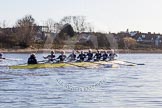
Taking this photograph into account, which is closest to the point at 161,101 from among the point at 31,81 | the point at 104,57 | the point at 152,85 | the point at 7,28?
the point at 152,85

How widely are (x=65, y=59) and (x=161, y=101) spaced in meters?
24.9

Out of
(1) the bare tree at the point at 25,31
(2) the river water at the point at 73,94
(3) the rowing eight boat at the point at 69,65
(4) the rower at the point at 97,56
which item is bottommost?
(2) the river water at the point at 73,94

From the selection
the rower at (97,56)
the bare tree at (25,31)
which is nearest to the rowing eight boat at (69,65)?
the rower at (97,56)

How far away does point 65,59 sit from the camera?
4628cm

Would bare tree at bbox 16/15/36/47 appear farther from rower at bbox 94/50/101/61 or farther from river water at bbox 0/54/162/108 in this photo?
river water at bbox 0/54/162/108

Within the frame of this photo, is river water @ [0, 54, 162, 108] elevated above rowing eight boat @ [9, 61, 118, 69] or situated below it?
below

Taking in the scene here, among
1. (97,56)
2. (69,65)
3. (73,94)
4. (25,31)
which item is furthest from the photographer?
(25,31)

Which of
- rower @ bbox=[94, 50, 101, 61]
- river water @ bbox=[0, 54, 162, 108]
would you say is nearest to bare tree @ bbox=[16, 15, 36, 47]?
rower @ bbox=[94, 50, 101, 61]

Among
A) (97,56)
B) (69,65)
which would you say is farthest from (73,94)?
(97,56)

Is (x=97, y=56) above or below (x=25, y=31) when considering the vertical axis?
below

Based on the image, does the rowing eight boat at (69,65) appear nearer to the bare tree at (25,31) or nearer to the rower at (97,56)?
the rower at (97,56)

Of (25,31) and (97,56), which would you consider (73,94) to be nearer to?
(97,56)

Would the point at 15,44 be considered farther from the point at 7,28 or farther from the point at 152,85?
the point at 152,85

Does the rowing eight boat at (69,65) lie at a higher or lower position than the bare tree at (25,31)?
lower
